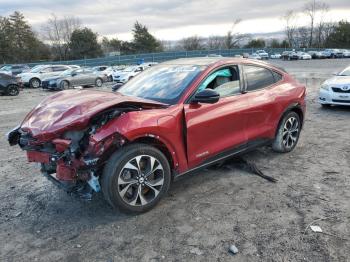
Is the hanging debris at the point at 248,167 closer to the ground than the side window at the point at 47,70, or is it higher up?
closer to the ground

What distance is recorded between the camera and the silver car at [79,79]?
2055 cm

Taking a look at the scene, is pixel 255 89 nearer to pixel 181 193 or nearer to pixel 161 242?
pixel 181 193

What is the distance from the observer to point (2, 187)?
5.02 meters

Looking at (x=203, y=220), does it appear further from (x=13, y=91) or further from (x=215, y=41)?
(x=215, y=41)

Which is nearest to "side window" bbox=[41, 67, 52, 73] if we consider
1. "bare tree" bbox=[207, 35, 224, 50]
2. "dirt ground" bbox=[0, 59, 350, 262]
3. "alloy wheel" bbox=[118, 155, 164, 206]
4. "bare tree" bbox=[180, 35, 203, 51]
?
"dirt ground" bbox=[0, 59, 350, 262]

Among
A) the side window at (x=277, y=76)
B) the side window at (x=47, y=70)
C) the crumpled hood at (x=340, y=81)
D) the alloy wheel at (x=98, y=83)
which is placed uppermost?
the side window at (x=277, y=76)

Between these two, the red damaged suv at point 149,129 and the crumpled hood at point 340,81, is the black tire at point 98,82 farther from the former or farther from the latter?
the red damaged suv at point 149,129

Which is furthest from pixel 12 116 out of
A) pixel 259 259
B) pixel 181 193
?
pixel 259 259

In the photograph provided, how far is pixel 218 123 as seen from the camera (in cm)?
446

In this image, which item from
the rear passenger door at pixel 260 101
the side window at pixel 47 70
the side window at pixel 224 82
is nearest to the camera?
the side window at pixel 224 82

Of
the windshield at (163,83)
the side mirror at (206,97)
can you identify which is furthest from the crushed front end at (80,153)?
the side mirror at (206,97)

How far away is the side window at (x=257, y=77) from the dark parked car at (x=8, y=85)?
16.9 metres

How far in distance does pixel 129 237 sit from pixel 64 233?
0.71m

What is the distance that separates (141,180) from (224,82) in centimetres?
183
